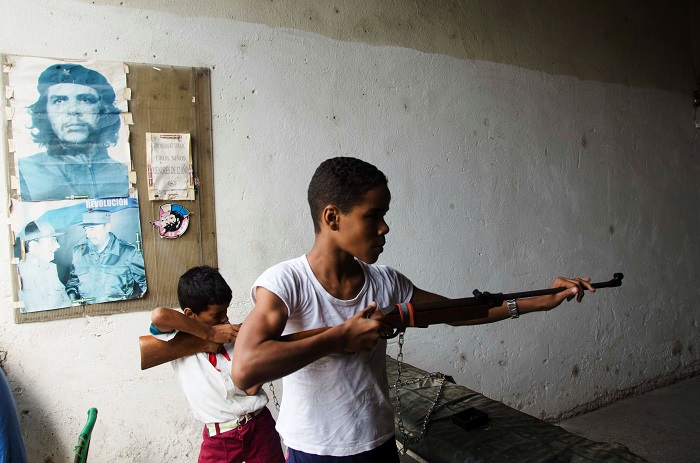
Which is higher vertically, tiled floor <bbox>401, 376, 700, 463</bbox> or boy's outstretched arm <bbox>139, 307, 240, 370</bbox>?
boy's outstretched arm <bbox>139, 307, 240, 370</bbox>

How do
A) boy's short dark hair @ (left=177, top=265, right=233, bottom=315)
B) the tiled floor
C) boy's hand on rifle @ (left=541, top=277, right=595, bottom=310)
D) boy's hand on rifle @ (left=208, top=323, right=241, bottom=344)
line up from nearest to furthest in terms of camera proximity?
boy's hand on rifle @ (left=541, top=277, right=595, bottom=310)
boy's hand on rifle @ (left=208, top=323, right=241, bottom=344)
boy's short dark hair @ (left=177, top=265, right=233, bottom=315)
the tiled floor

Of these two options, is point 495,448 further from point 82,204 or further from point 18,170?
point 18,170

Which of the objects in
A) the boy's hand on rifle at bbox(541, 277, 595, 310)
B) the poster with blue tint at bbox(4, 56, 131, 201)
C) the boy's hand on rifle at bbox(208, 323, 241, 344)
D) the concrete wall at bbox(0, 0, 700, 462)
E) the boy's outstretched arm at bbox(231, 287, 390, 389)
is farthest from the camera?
the concrete wall at bbox(0, 0, 700, 462)

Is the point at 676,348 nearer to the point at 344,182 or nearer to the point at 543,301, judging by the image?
the point at 543,301

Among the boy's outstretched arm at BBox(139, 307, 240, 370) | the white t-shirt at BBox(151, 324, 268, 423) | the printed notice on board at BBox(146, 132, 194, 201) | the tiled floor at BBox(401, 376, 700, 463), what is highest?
the printed notice on board at BBox(146, 132, 194, 201)

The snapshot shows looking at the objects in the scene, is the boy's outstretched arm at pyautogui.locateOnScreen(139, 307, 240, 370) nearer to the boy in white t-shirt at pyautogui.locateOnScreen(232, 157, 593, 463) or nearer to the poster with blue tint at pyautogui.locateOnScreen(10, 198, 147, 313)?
the boy in white t-shirt at pyautogui.locateOnScreen(232, 157, 593, 463)

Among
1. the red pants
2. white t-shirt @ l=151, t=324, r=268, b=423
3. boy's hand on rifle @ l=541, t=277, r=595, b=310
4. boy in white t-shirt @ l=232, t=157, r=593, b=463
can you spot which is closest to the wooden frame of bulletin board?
white t-shirt @ l=151, t=324, r=268, b=423

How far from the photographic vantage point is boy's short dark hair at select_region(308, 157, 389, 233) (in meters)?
1.29

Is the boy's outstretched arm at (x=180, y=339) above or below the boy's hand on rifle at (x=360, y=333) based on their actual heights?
below

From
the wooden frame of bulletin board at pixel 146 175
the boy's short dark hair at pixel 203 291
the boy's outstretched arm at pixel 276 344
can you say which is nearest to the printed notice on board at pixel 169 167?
the wooden frame of bulletin board at pixel 146 175

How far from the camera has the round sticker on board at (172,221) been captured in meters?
2.52

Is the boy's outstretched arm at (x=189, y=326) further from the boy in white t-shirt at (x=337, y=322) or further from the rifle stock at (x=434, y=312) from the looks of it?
the rifle stock at (x=434, y=312)

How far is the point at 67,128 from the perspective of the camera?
235 centimetres

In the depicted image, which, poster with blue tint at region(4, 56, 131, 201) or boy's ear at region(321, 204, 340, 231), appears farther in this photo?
poster with blue tint at region(4, 56, 131, 201)
